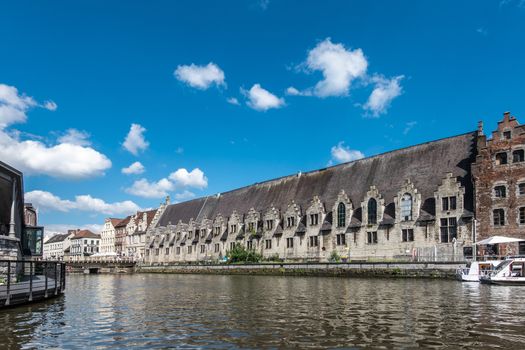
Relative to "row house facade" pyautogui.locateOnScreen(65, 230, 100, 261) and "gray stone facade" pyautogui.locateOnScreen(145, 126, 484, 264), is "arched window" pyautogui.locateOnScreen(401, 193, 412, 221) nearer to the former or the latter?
"gray stone facade" pyautogui.locateOnScreen(145, 126, 484, 264)

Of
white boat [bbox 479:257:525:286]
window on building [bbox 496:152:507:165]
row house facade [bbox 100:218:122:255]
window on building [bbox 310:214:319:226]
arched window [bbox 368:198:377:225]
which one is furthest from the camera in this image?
row house facade [bbox 100:218:122:255]

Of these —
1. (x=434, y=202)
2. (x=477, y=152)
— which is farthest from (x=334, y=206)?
(x=477, y=152)

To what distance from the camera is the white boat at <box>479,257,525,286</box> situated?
3794 centimetres

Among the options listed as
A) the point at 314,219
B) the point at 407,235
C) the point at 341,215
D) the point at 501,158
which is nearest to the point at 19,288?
the point at 407,235

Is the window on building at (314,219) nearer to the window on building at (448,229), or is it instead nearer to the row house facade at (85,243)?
the window on building at (448,229)

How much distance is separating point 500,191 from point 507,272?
1361 centimetres

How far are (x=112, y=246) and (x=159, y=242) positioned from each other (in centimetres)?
5249

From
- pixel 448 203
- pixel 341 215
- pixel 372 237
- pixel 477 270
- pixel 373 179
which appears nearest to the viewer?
pixel 477 270

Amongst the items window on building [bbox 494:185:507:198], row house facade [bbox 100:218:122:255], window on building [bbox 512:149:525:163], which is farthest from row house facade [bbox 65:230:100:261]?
window on building [bbox 512:149:525:163]

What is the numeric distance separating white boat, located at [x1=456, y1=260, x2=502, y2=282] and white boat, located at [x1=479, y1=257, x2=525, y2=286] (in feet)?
4.48

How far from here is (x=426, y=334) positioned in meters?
15.8

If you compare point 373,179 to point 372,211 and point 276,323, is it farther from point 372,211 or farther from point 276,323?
point 276,323

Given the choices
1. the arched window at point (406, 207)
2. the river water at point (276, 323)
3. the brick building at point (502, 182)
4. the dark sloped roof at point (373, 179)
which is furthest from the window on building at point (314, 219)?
the river water at point (276, 323)

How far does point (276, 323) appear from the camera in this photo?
721 inches
